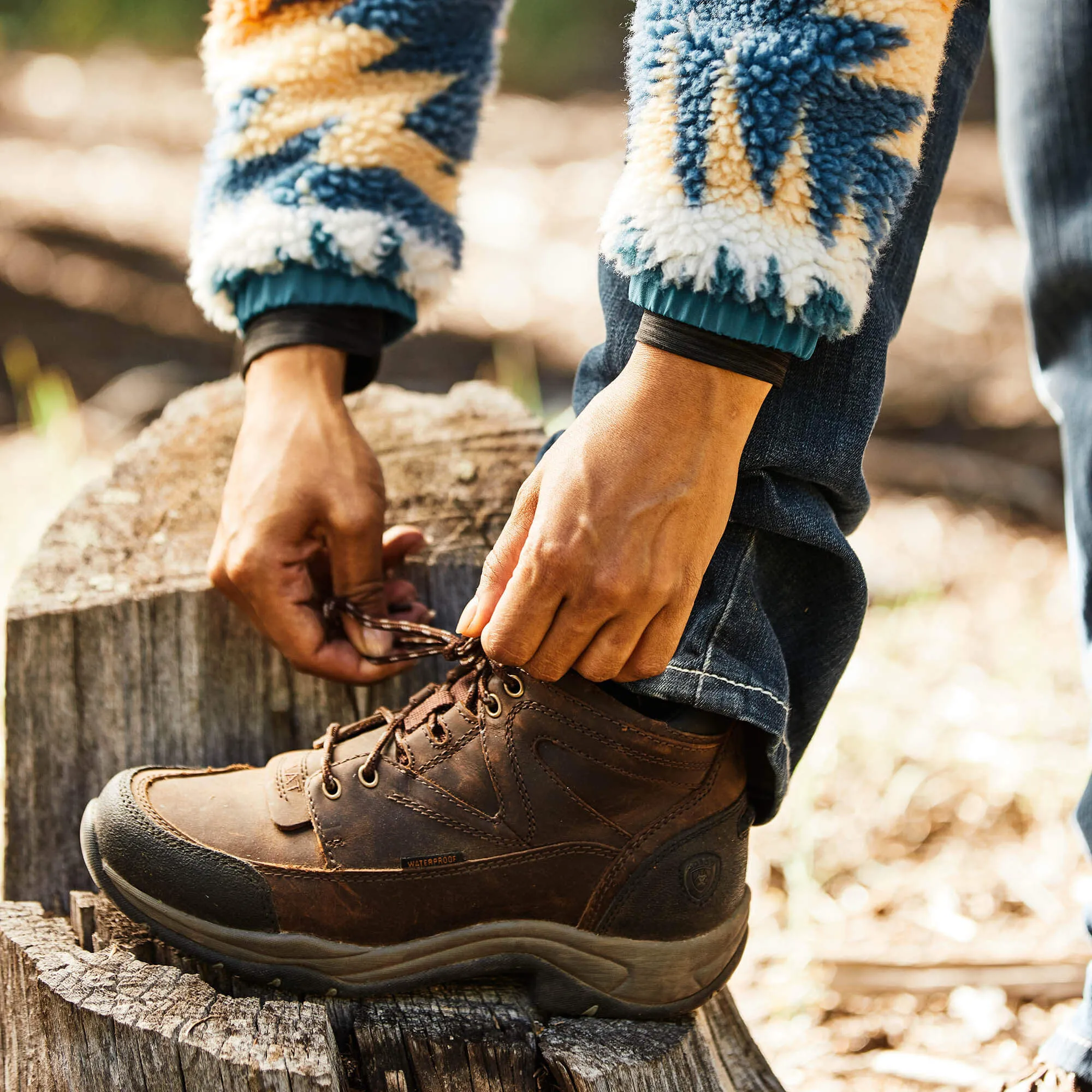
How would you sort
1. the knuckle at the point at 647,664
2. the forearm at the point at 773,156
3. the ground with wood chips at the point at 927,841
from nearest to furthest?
the forearm at the point at 773,156 → the knuckle at the point at 647,664 → the ground with wood chips at the point at 927,841

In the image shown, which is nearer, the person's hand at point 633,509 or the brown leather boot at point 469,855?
the person's hand at point 633,509

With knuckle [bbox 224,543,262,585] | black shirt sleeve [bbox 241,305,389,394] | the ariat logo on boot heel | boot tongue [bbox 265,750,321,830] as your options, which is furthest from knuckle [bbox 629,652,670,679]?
black shirt sleeve [bbox 241,305,389,394]

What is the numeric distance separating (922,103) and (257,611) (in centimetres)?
90

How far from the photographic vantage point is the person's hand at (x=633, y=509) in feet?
3.05

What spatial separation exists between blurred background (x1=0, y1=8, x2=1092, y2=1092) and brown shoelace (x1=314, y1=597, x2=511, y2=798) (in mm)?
887

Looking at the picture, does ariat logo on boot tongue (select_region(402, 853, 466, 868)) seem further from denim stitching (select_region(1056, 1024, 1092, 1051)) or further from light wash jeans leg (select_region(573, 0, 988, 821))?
denim stitching (select_region(1056, 1024, 1092, 1051))

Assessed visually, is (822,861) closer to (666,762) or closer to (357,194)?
(666,762)

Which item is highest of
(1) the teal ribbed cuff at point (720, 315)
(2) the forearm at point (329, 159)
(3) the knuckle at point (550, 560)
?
(2) the forearm at point (329, 159)

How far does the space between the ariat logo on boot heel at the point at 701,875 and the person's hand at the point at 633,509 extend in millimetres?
291

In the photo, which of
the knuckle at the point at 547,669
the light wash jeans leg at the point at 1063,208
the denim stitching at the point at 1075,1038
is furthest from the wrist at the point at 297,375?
the denim stitching at the point at 1075,1038

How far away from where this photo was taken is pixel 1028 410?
3984 mm

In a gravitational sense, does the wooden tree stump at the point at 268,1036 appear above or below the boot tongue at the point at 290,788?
below

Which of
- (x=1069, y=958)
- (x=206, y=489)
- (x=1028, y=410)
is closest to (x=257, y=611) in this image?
(x=206, y=489)

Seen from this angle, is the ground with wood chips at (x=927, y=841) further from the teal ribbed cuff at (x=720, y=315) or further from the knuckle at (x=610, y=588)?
the teal ribbed cuff at (x=720, y=315)
